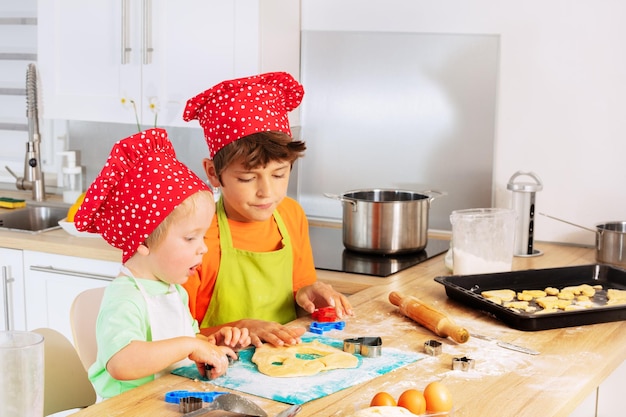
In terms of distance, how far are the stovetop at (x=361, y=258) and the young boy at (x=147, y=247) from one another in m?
0.87

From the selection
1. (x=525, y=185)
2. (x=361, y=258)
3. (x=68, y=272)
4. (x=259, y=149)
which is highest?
(x=259, y=149)

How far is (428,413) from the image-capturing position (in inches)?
53.2

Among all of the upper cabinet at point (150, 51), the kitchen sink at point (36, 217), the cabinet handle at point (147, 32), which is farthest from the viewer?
the kitchen sink at point (36, 217)

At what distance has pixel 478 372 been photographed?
62.3 inches

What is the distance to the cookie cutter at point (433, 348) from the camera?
1675mm

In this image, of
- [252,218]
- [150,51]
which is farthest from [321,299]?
[150,51]

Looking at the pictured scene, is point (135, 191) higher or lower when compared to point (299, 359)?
higher

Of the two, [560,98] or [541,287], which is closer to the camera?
[541,287]

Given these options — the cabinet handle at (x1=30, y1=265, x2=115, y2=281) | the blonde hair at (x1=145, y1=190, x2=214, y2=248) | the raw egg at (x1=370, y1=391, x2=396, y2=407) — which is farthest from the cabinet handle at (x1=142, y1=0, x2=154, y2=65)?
the raw egg at (x1=370, y1=391, x2=396, y2=407)

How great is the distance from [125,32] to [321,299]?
1455 mm

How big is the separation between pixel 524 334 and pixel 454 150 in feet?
3.91

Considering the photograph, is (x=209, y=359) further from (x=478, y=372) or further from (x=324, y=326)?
(x=478, y=372)

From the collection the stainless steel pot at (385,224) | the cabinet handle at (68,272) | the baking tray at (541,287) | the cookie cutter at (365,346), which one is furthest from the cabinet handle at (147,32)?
the cookie cutter at (365,346)

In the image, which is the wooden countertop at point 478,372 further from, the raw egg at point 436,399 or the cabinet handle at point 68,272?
the cabinet handle at point 68,272
